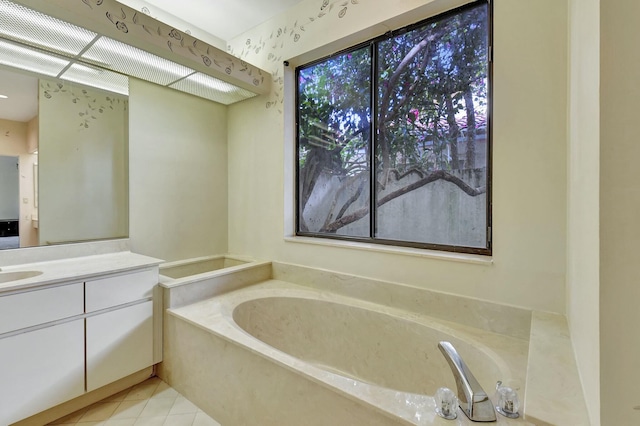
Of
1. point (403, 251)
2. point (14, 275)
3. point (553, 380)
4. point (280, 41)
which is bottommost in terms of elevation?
point (553, 380)

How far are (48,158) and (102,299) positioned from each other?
1089mm

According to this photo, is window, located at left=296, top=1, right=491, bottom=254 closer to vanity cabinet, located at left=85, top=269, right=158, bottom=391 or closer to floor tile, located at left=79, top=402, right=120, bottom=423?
vanity cabinet, located at left=85, top=269, right=158, bottom=391

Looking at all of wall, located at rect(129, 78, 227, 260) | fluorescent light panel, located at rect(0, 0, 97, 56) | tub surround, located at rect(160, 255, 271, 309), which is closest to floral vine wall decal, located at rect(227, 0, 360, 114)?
wall, located at rect(129, 78, 227, 260)

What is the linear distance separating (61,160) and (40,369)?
4.45 ft

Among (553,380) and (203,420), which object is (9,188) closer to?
(203,420)

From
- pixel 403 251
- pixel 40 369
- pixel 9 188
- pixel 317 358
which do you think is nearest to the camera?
pixel 40 369

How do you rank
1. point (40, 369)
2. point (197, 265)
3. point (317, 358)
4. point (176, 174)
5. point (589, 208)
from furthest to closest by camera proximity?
1. point (197, 265)
2. point (176, 174)
3. point (317, 358)
4. point (40, 369)
5. point (589, 208)

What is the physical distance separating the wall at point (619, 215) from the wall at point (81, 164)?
2.82 m

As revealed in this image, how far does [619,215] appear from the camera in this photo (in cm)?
65

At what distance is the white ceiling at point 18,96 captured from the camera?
1.78 metres

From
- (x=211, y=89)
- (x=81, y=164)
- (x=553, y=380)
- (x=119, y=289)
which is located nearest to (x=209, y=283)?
(x=119, y=289)

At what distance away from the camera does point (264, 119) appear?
108 inches

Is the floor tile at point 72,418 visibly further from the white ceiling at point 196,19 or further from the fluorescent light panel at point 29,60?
the fluorescent light panel at point 29,60

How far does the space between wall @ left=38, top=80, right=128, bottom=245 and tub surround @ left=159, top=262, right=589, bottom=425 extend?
97cm
